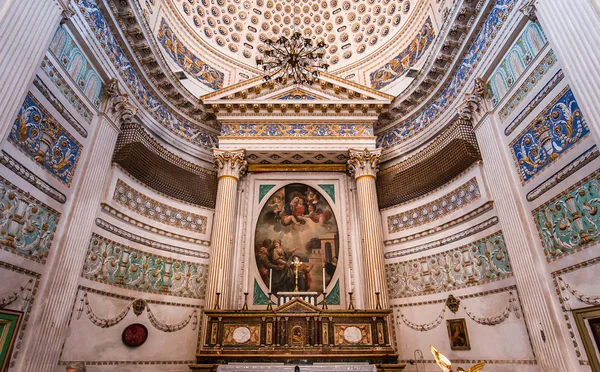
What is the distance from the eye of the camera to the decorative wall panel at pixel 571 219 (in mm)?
4562

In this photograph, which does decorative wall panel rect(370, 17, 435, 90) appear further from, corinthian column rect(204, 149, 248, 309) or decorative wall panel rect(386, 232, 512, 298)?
decorative wall panel rect(386, 232, 512, 298)

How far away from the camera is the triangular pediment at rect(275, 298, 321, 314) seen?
21.4 ft

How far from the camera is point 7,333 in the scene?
4.76 metres

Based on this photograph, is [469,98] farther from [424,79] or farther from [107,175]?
[107,175]

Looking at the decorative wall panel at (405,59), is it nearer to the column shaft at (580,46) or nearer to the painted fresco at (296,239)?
the painted fresco at (296,239)

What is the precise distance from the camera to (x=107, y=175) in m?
7.29

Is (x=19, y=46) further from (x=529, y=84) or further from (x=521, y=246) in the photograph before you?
(x=521, y=246)

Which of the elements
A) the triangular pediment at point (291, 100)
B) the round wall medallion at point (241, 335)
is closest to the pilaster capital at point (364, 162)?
the triangular pediment at point (291, 100)

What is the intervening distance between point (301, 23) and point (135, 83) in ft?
24.9

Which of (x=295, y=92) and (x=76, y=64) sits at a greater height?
(x=295, y=92)

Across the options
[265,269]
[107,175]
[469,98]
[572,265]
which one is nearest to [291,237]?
[265,269]

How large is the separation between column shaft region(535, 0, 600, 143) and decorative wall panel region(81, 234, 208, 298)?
327 inches

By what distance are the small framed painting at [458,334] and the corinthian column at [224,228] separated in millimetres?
4978

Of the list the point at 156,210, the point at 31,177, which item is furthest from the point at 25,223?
the point at 156,210
